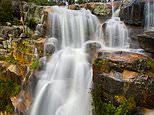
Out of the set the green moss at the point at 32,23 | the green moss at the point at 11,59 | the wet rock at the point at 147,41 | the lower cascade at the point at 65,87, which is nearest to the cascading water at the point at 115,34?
the lower cascade at the point at 65,87

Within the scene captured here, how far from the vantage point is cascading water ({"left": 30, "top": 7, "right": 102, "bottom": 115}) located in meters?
14.5

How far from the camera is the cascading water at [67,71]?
14.5 meters

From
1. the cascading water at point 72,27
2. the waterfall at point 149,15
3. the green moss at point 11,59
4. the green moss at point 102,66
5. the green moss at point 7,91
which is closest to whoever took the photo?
the green moss at point 102,66

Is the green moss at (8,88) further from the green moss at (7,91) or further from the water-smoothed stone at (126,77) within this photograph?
the water-smoothed stone at (126,77)

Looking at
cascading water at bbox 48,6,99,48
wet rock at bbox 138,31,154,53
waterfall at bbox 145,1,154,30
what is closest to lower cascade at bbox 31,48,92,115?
cascading water at bbox 48,6,99,48

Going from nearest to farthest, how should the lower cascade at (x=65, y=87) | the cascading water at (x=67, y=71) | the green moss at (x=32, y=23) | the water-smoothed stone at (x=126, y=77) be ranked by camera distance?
1. the water-smoothed stone at (x=126, y=77)
2. the lower cascade at (x=65, y=87)
3. the cascading water at (x=67, y=71)
4. the green moss at (x=32, y=23)

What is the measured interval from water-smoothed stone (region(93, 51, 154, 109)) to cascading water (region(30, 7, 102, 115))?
1.66 m

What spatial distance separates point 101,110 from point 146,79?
7.05 ft

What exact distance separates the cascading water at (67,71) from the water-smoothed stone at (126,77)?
1.66 meters

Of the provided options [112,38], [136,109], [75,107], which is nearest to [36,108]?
[75,107]

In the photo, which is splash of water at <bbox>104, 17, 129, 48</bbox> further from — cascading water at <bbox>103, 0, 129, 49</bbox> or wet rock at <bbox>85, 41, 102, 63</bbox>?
wet rock at <bbox>85, 41, 102, 63</bbox>

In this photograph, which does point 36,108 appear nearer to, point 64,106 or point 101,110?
point 64,106

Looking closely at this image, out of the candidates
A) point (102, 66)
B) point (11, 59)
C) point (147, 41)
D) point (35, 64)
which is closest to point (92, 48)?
point (35, 64)

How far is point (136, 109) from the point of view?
1228 centimetres
